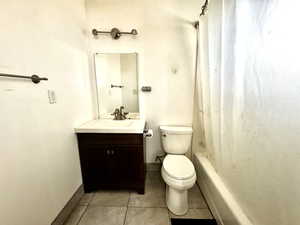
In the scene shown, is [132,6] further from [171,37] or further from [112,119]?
[112,119]

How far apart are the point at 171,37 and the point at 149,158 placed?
1683mm

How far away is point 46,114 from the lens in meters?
1.13

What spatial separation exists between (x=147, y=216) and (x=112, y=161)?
0.65 m

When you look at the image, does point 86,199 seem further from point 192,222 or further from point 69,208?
point 192,222

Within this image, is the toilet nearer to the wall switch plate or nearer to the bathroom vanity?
the bathroom vanity

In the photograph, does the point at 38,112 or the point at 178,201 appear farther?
the point at 178,201

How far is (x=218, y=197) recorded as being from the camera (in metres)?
1.29

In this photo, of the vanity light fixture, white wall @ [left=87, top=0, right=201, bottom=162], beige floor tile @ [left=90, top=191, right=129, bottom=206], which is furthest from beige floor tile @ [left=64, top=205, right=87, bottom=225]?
the vanity light fixture

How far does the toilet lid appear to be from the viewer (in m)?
1.34

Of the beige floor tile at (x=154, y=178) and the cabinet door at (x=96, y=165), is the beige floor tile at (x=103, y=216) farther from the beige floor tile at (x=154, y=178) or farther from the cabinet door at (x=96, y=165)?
the beige floor tile at (x=154, y=178)

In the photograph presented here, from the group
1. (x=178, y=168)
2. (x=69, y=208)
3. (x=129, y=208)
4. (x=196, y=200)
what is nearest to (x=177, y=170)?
(x=178, y=168)

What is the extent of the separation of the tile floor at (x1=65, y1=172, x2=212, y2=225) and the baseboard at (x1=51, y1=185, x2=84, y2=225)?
0.04 meters

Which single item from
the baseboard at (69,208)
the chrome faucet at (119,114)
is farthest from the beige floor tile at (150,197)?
the chrome faucet at (119,114)

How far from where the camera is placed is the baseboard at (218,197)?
106cm
